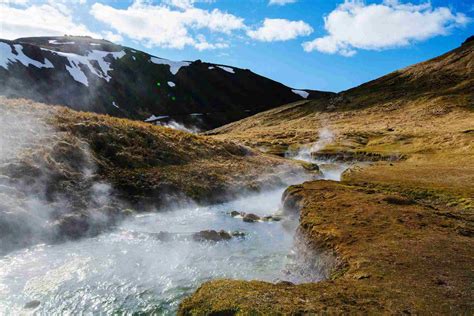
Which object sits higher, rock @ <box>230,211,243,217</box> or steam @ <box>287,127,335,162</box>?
steam @ <box>287,127,335,162</box>

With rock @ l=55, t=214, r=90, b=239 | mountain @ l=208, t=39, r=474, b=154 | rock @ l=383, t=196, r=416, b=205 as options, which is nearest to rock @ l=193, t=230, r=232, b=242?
rock @ l=55, t=214, r=90, b=239

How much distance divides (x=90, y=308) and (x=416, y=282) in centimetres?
1403

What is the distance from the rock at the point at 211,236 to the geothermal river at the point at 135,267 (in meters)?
0.64

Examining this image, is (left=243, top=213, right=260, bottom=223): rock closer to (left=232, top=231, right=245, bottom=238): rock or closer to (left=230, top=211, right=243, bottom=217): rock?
(left=230, top=211, right=243, bottom=217): rock

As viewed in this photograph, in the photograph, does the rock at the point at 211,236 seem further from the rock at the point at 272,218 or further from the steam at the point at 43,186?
the steam at the point at 43,186

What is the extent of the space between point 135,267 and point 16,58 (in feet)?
609

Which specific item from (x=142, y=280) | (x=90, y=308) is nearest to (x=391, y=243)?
(x=142, y=280)

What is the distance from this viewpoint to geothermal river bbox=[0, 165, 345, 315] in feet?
58.4

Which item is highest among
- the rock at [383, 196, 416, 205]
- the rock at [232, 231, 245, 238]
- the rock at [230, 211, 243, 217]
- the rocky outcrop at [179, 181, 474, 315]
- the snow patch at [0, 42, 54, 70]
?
the snow patch at [0, 42, 54, 70]

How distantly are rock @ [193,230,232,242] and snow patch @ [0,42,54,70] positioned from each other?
173023mm

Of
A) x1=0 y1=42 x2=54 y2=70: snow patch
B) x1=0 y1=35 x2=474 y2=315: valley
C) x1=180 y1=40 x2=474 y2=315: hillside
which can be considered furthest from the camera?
x1=0 y1=42 x2=54 y2=70: snow patch

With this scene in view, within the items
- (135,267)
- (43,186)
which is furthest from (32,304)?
(43,186)

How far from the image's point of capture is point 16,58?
569 feet

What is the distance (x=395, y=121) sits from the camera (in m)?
125
